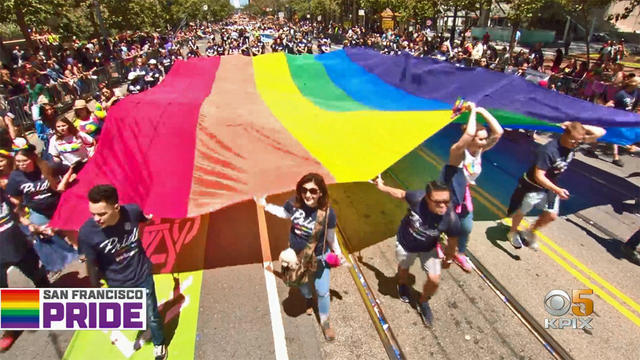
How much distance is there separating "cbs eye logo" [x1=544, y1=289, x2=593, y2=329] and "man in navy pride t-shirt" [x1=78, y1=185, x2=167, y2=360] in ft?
15.6

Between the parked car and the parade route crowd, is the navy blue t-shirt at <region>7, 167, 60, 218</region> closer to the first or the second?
the parade route crowd

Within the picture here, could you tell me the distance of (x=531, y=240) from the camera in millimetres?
5629

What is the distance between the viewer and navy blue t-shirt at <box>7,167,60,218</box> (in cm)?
412

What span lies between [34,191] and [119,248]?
84.2 inches

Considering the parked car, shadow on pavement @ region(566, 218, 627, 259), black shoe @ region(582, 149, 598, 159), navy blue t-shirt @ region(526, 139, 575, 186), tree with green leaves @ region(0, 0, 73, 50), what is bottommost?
shadow on pavement @ region(566, 218, 627, 259)

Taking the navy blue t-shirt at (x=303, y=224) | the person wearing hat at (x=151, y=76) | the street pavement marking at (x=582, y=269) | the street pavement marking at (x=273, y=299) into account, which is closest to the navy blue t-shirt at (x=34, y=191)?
Answer: the street pavement marking at (x=273, y=299)

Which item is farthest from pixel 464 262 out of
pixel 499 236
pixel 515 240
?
pixel 499 236

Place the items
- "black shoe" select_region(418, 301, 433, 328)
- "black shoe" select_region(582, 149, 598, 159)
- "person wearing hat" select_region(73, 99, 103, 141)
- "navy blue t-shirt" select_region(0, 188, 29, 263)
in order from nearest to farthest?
"navy blue t-shirt" select_region(0, 188, 29, 263)
"black shoe" select_region(418, 301, 433, 328)
"person wearing hat" select_region(73, 99, 103, 141)
"black shoe" select_region(582, 149, 598, 159)

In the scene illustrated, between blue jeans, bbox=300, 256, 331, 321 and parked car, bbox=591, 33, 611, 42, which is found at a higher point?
parked car, bbox=591, 33, 611, 42

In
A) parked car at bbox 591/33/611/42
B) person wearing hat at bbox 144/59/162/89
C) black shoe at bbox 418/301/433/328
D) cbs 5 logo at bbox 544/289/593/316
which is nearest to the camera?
black shoe at bbox 418/301/433/328

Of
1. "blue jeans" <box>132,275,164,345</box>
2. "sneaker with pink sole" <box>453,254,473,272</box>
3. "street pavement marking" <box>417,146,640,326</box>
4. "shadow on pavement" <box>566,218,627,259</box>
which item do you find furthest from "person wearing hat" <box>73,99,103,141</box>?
"shadow on pavement" <box>566,218,627,259</box>

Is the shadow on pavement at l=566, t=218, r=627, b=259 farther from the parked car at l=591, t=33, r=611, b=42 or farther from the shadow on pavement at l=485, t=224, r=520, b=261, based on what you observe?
the parked car at l=591, t=33, r=611, b=42

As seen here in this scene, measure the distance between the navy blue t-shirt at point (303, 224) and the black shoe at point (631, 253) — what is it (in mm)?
5265

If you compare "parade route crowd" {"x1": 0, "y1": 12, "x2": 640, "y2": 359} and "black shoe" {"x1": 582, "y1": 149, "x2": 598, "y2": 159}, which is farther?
"black shoe" {"x1": 582, "y1": 149, "x2": 598, "y2": 159}
